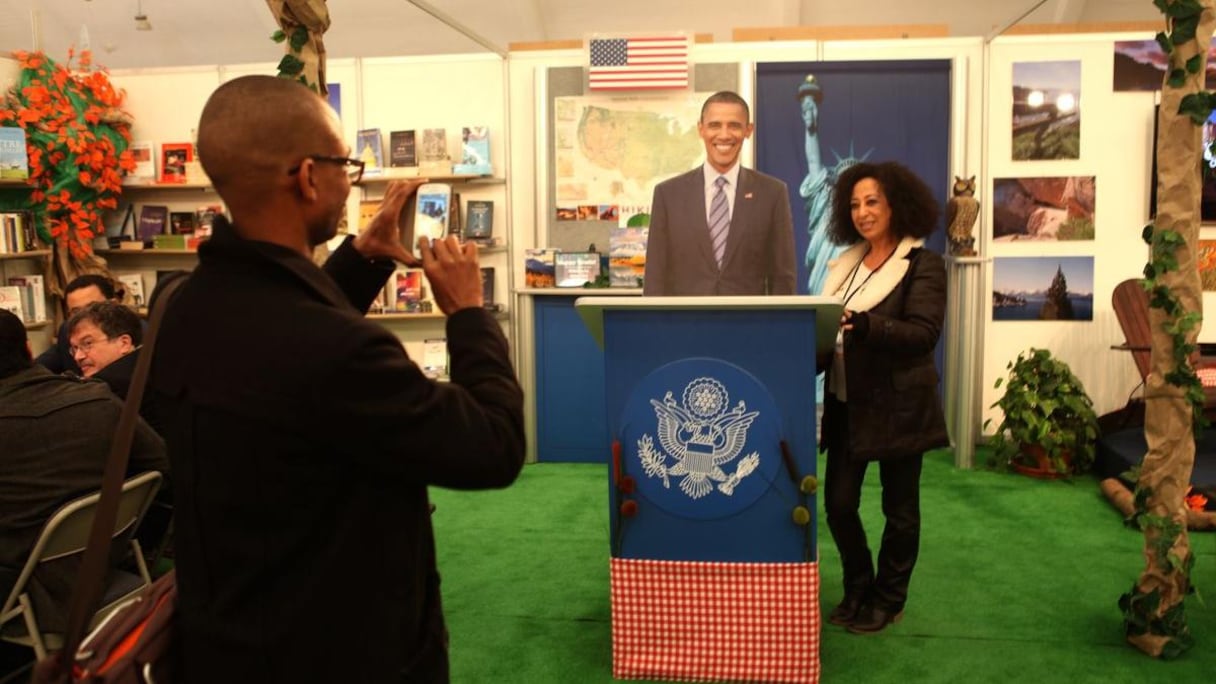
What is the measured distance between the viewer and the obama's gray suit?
377cm

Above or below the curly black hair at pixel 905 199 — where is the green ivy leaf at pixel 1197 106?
above

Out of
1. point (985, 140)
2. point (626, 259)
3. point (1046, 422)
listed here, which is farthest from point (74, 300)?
point (985, 140)

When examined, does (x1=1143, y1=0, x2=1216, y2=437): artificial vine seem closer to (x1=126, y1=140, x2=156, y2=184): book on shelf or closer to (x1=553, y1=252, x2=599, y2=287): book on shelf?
(x1=553, y1=252, x2=599, y2=287): book on shelf

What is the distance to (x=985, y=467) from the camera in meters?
5.98

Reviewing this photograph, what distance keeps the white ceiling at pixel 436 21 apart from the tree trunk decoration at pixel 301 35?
6283 millimetres

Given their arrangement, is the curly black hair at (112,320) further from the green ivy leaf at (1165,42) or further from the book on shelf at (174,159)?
the green ivy leaf at (1165,42)

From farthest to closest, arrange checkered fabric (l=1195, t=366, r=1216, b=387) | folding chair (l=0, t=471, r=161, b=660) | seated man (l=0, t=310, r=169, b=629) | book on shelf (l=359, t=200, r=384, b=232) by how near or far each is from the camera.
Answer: book on shelf (l=359, t=200, r=384, b=232) < checkered fabric (l=1195, t=366, r=1216, b=387) < seated man (l=0, t=310, r=169, b=629) < folding chair (l=0, t=471, r=161, b=660)

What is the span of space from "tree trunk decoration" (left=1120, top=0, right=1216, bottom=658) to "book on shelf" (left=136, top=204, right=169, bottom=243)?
642 centimetres

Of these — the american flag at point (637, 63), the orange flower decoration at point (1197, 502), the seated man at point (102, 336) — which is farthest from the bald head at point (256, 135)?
the american flag at point (637, 63)

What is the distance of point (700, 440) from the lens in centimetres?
279

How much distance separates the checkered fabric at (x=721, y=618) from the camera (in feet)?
9.37

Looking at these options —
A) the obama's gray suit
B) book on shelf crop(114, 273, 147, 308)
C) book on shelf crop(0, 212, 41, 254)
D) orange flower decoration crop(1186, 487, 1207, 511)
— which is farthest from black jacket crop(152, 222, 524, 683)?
book on shelf crop(114, 273, 147, 308)

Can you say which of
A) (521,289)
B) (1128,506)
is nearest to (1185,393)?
(1128,506)

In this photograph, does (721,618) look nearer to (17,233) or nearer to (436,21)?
(17,233)
